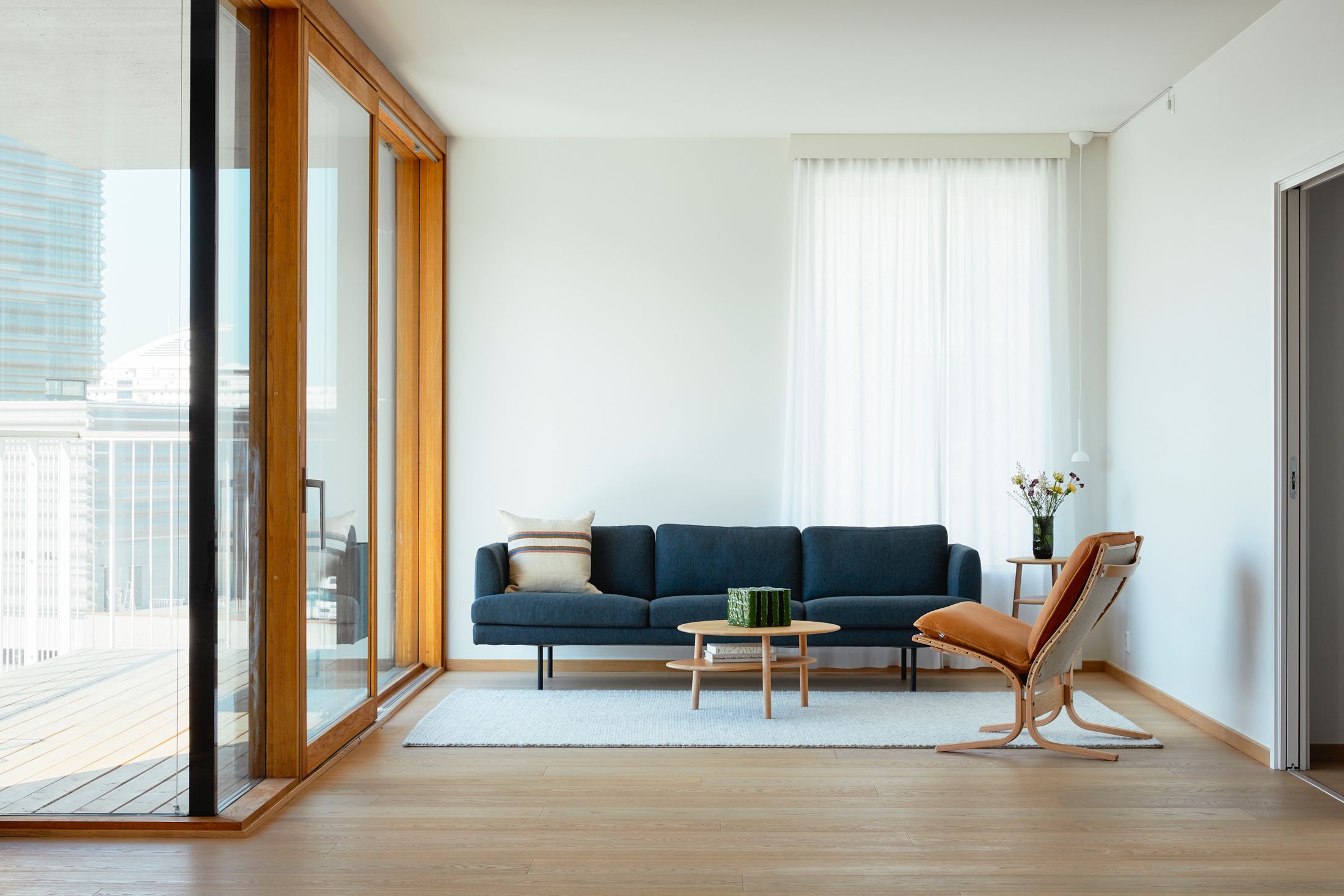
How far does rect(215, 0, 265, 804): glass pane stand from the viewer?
11.8 ft

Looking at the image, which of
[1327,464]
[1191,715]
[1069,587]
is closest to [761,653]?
[1069,587]

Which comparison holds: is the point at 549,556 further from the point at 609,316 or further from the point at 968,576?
the point at 968,576

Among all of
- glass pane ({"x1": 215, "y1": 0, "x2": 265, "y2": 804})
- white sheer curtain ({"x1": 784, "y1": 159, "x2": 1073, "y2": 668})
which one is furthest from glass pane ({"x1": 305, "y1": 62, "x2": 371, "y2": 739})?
white sheer curtain ({"x1": 784, "y1": 159, "x2": 1073, "y2": 668})

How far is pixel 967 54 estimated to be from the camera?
493cm

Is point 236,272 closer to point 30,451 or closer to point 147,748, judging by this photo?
point 30,451

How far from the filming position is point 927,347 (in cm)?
623

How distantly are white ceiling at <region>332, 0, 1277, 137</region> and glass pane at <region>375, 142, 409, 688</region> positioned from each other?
0.57 meters

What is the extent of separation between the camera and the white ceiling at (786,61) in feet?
14.5

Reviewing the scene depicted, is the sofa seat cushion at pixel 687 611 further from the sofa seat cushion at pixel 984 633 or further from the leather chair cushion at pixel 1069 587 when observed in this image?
the leather chair cushion at pixel 1069 587

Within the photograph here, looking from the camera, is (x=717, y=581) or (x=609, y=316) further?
(x=609, y=316)

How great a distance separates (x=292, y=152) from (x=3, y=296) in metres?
1.14

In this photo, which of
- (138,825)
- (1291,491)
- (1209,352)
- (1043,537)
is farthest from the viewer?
(1043,537)

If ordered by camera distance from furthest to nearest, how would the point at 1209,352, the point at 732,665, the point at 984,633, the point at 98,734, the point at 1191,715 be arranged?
1. the point at 732,665
2. the point at 1191,715
3. the point at 1209,352
4. the point at 984,633
5. the point at 98,734

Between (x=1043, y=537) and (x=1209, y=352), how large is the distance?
4.56ft
